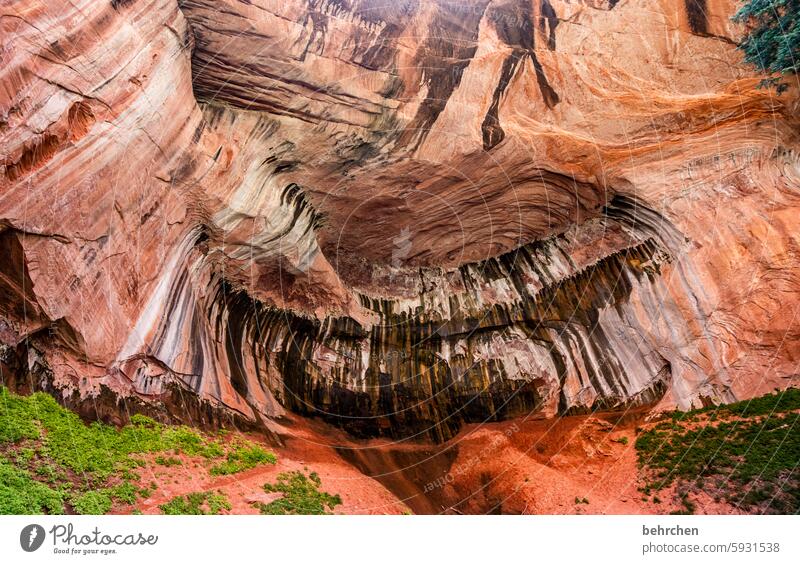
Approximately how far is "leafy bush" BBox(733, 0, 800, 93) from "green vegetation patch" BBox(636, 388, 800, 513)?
409 inches

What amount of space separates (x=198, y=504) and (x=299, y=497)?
2811 mm

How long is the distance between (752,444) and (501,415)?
8571mm

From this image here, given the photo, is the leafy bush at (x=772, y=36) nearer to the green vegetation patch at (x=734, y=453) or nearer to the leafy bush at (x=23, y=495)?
the green vegetation patch at (x=734, y=453)

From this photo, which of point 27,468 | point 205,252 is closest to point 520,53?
point 205,252

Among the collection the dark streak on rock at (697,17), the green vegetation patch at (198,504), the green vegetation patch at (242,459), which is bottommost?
the green vegetation patch at (198,504)

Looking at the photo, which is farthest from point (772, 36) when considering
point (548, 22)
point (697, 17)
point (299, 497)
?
point (299, 497)

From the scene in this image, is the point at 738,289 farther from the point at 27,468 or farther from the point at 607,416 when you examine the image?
the point at 27,468

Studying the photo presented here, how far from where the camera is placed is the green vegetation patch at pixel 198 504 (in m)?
13.5
